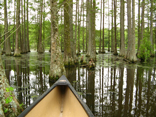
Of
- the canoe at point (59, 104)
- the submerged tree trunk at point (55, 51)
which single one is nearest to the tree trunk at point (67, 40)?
the submerged tree trunk at point (55, 51)

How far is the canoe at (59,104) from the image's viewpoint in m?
2.82

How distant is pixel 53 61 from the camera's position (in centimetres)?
754

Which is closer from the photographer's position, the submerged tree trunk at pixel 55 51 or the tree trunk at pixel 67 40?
the submerged tree trunk at pixel 55 51

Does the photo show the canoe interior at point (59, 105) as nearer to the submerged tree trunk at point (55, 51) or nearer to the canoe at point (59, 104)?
the canoe at point (59, 104)

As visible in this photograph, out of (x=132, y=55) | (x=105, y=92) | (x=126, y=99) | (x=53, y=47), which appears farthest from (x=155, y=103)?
(x=132, y=55)

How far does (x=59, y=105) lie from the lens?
3.79 metres

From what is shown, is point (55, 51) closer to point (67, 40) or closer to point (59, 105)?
point (59, 105)

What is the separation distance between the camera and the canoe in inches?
111

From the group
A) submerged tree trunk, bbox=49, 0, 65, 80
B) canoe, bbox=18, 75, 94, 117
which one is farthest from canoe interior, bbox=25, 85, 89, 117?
submerged tree trunk, bbox=49, 0, 65, 80

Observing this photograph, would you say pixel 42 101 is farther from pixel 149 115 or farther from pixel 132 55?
pixel 132 55

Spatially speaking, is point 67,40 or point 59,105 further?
point 67,40

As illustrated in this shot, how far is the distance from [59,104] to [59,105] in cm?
3

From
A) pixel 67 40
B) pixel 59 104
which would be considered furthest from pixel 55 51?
pixel 67 40

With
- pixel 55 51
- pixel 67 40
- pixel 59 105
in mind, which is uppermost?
pixel 67 40
